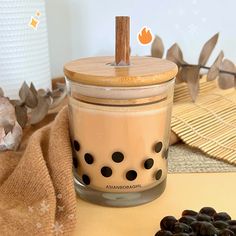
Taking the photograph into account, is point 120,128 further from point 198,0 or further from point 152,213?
point 198,0

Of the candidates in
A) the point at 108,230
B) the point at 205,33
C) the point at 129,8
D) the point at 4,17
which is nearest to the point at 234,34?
the point at 205,33

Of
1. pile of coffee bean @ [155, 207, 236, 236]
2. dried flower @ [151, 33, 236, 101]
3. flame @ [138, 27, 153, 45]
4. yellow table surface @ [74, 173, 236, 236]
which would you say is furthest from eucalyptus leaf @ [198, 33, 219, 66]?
pile of coffee bean @ [155, 207, 236, 236]

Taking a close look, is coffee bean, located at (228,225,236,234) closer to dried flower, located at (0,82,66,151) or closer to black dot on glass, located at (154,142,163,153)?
black dot on glass, located at (154,142,163,153)

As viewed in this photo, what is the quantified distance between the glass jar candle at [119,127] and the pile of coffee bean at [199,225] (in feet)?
0.21

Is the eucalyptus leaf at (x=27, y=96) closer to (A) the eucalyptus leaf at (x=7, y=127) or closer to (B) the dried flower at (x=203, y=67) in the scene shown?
(A) the eucalyptus leaf at (x=7, y=127)

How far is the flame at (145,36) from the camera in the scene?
2.27 feet

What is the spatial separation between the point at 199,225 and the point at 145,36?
434mm

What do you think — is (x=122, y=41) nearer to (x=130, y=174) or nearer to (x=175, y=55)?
(x=130, y=174)

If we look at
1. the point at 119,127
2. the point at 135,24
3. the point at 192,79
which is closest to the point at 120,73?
the point at 119,127

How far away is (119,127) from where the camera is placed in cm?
37

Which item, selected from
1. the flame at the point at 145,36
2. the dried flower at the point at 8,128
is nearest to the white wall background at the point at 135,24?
the flame at the point at 145,36

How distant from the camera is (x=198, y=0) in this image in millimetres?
741

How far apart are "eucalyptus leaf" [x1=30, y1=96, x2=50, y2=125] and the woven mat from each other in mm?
158

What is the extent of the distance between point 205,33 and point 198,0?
0.20 ft
